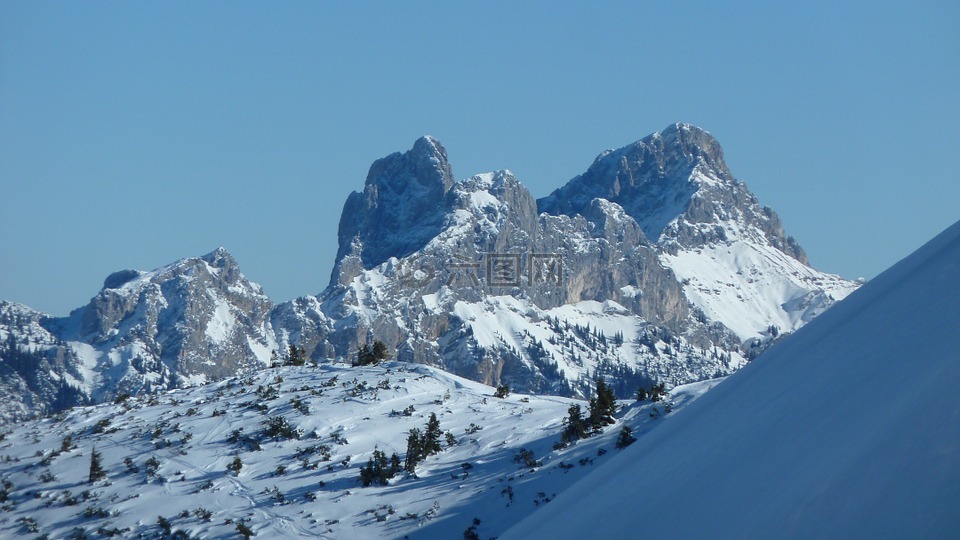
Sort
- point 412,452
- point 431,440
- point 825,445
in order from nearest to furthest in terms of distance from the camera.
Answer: point 825,445 → point 412,452 → point 431,440

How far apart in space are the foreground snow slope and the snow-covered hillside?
1198 cm

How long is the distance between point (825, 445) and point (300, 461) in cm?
2310

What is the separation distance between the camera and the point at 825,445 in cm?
773

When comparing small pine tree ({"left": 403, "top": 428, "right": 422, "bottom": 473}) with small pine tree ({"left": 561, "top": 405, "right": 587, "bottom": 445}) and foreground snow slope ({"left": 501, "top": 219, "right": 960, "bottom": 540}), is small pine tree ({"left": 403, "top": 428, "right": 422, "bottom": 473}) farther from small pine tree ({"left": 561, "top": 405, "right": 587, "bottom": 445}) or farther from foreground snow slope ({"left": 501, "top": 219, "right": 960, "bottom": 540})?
foreground snow slope ({"left": 501, "top": 219, "right": 960, "bottom": 540})

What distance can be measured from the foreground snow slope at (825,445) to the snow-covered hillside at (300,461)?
12.0 m

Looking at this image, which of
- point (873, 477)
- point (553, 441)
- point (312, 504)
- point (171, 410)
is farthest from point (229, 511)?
point (873, 477)

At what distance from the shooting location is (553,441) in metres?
27.9

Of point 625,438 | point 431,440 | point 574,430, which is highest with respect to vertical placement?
point 431,440

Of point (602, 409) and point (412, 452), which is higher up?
point (412, 452)

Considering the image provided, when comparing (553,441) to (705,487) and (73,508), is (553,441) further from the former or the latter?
(705,487)

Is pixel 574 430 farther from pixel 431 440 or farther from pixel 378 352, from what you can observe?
pixel 378 352

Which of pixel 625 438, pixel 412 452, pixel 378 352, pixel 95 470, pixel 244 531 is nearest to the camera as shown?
pixel 244 531

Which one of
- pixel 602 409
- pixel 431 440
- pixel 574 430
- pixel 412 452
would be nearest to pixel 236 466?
pixel 412 452

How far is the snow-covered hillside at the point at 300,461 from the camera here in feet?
79.8
